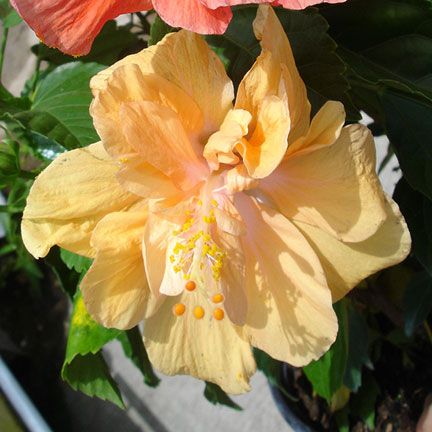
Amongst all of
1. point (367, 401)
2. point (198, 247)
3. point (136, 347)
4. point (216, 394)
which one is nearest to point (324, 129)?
point (198, 247)

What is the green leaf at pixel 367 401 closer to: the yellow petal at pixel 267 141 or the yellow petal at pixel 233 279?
the yellow petal at pixel 233 279

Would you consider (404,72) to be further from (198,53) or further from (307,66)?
(198,53)

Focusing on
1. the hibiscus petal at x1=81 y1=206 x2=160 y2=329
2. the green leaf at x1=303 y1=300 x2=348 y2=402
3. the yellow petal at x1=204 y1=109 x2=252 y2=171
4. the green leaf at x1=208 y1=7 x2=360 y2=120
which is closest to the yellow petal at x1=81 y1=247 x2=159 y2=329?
the hibiscus petal at x1=81 y1=206 x2=160 y2=329

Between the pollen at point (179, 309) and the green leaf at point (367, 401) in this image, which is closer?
the pollen at point (179, 309)

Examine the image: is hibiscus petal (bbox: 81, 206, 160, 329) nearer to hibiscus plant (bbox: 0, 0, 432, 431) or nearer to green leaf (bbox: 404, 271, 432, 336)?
hibiscus plant (bbox: 0, 0, 432, 431)

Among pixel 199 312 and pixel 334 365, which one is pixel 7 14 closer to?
pixel 199 312

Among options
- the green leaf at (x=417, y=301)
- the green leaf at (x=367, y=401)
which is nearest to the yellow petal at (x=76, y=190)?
the green leaf at (x=417, y=301)
